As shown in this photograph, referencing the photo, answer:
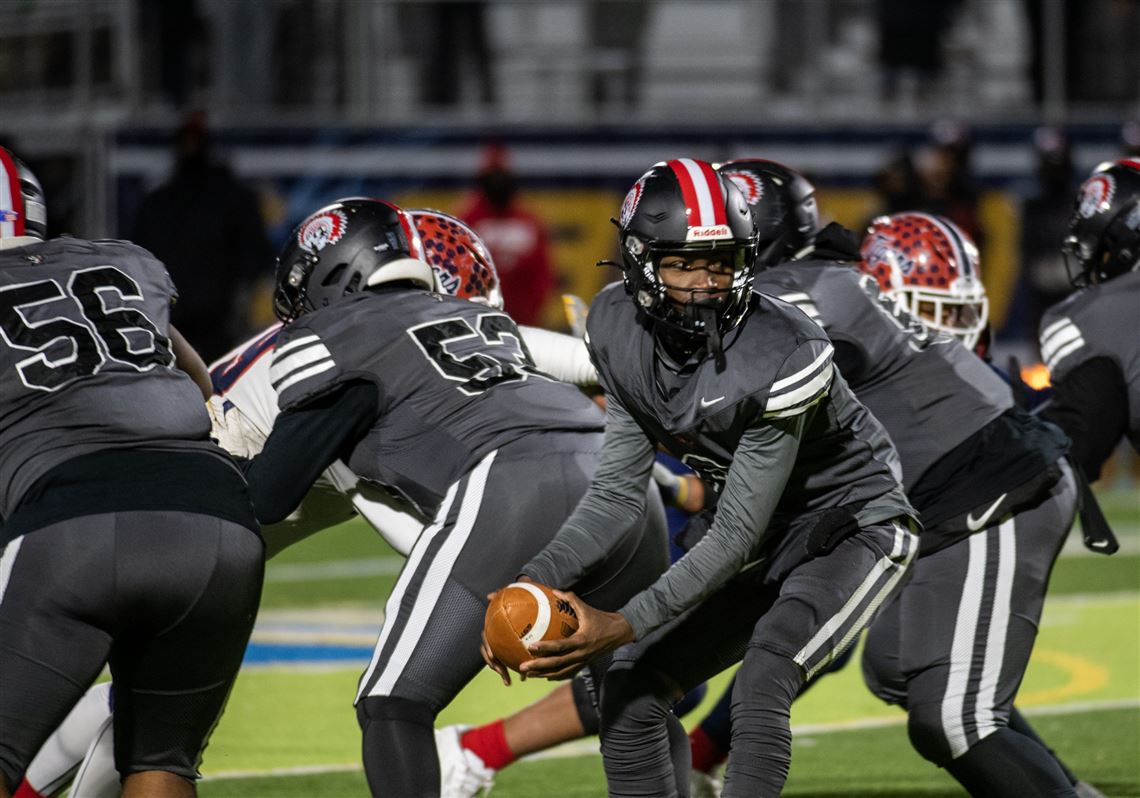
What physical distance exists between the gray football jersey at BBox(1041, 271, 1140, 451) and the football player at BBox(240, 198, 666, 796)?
1299mm

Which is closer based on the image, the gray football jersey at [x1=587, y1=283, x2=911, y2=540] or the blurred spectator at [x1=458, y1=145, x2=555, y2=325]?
the gray football jersey at [x1=587, y1=283, x2=911, y2=540]

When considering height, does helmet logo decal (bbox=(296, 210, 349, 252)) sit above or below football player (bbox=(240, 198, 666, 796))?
above

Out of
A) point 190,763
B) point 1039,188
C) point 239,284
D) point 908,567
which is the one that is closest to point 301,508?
point 190,763

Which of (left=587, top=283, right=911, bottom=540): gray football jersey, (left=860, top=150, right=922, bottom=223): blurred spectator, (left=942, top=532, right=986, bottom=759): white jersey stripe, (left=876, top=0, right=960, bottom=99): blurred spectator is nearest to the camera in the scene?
(left=587, top=283, right=911, bottom=540): gray football jersey

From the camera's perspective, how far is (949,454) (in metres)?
4.56

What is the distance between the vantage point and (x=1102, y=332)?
194 inches

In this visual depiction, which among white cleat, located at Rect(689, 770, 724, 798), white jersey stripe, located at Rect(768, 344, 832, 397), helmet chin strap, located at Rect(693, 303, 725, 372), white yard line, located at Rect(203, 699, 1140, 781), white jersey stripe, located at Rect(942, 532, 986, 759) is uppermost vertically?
helmet chin strap, located at Rect(693, 303, 725, 372)

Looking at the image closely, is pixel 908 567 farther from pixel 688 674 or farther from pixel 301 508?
pixel 301 508

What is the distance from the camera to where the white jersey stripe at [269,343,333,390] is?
4.17m

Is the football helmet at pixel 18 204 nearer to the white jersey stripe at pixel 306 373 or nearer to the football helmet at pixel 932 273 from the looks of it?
the white jersey stripe at pixel 306 373

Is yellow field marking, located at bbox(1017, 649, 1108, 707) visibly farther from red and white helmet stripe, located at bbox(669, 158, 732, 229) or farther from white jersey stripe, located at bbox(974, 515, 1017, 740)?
red and white helmet stripe, located at bbox(669, 158, 732, 229)

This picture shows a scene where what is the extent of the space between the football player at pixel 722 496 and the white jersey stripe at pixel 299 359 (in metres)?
0.60

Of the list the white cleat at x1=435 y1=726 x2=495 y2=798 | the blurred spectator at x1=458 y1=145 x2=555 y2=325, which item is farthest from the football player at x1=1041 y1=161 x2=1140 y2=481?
the blurred spectator at x1=458 y1=145 x2=555 y2=325

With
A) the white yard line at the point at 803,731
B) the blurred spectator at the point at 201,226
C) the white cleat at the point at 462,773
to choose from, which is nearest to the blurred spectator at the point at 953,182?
the blurred spectator at the point at 201,226
